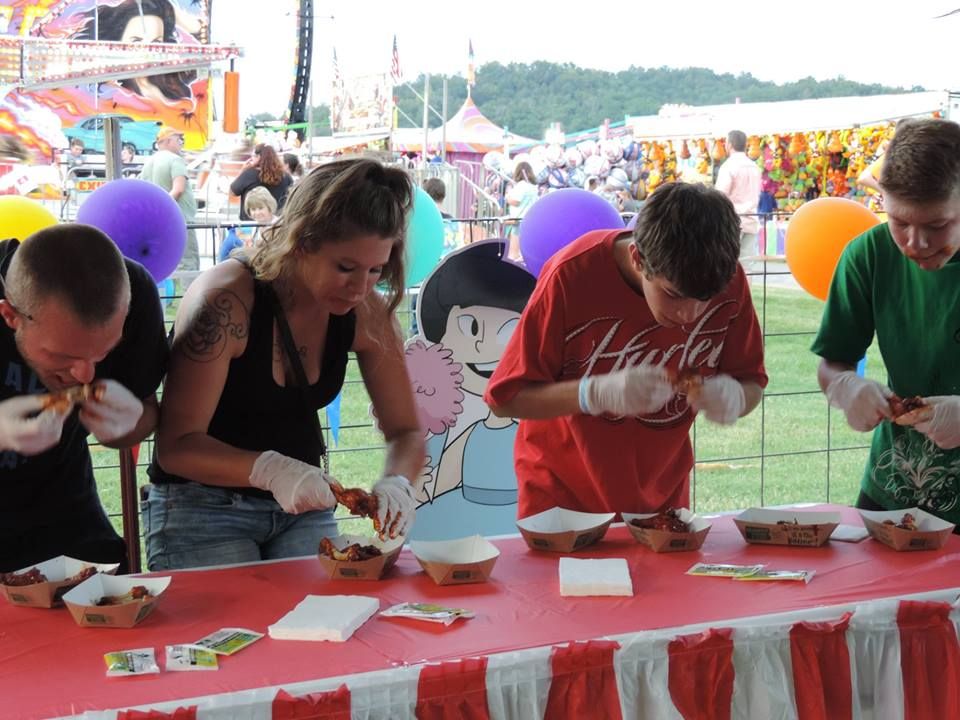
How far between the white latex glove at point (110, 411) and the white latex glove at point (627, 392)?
0.92m

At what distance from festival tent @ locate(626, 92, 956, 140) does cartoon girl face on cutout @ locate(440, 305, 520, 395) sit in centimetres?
A: 713

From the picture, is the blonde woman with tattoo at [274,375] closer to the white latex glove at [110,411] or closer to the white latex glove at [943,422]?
the white latex glove at [110,411]

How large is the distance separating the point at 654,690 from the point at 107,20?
43.0 ft

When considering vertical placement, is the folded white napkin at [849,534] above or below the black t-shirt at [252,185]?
below

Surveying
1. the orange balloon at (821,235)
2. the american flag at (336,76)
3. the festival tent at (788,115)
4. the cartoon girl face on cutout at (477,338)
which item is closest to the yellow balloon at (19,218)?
the cartoon girl face on cutout at (477,338)

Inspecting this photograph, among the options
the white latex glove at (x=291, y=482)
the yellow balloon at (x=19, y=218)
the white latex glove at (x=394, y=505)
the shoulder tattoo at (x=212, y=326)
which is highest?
the yellow balloon at (x=19, y=218)

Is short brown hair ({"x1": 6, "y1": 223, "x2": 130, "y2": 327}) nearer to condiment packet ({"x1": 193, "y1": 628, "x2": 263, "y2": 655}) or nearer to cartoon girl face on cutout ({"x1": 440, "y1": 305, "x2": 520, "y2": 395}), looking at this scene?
condiment packet ({"x1": 193, "y1": 628, "x2": 263, "y2": 655})

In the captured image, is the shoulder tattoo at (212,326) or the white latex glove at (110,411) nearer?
the white latex glove at (110,411)

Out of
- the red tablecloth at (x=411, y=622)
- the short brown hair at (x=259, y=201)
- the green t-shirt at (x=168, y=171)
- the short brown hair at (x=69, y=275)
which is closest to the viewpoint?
the red tablecloth at (x=411, y=622)

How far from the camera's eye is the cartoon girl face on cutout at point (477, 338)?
378 cm

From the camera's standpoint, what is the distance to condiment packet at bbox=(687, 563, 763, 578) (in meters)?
2.13

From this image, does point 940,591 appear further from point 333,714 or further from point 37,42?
point 37,42

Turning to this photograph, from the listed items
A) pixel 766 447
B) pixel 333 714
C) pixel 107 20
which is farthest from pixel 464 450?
pixel 107 20

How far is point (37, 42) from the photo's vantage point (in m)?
8.05
